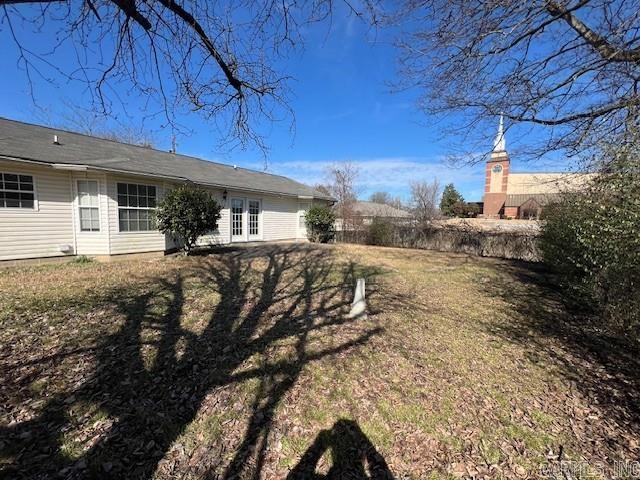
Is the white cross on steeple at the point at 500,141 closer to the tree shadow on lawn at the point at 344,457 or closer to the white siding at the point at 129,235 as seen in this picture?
the tree shadow on lawn at the point at 344,457

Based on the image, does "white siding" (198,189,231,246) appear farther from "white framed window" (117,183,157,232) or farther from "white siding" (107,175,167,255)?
"white framed window" (117,183,157,232)

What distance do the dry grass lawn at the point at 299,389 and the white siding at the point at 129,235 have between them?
3328mm

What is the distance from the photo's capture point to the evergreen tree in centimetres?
4354

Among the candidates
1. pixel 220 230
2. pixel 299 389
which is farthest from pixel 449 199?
pixel 299 389

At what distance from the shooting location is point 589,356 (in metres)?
4.28

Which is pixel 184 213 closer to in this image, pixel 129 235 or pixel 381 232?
pixel 129 235

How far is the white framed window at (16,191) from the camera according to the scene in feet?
25.8

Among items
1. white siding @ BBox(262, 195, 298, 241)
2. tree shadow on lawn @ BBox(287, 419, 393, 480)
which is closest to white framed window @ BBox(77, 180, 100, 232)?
white siding @ BBox(262, 195, 298, 241)

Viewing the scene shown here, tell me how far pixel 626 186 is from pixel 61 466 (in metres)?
6.19

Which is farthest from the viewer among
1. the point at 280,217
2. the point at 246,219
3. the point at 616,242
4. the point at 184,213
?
the point at 280,217

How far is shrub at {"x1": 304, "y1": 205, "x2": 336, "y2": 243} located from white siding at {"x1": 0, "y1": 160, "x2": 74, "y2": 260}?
34.1 ft

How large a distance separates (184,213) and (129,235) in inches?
75.4

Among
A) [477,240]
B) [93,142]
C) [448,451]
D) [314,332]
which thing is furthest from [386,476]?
[477,240]

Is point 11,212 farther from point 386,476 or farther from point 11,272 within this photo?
point 386,476
